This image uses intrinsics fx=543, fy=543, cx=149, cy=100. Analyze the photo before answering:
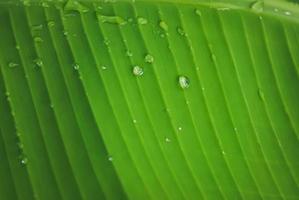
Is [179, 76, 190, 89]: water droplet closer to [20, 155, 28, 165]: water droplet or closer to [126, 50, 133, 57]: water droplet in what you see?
[126, 50, 133, 57]: water droplet

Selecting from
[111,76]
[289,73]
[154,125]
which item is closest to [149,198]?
[154,125]

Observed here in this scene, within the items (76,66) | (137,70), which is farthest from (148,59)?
(76,66)

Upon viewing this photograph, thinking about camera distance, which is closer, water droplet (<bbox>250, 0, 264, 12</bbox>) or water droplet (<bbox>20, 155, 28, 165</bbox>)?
water droplet (<bbox>20, 155, 28, 165</bbox>)

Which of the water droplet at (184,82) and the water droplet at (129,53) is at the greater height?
the water droplet at (129,53)

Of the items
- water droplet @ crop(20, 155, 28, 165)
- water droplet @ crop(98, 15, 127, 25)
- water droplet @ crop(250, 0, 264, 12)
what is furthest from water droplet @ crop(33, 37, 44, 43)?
water droplet @ crop(250, 0, 264, 12)

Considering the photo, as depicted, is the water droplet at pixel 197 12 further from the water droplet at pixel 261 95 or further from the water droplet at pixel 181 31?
the water droplet at pixel 261 95

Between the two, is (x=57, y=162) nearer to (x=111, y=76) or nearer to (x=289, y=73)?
(x=111, y=76)

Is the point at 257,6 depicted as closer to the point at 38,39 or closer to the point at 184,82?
the point at 184,82

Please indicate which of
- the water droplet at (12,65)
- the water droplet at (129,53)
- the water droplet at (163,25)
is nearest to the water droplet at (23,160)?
the water droplet at (12,65)
